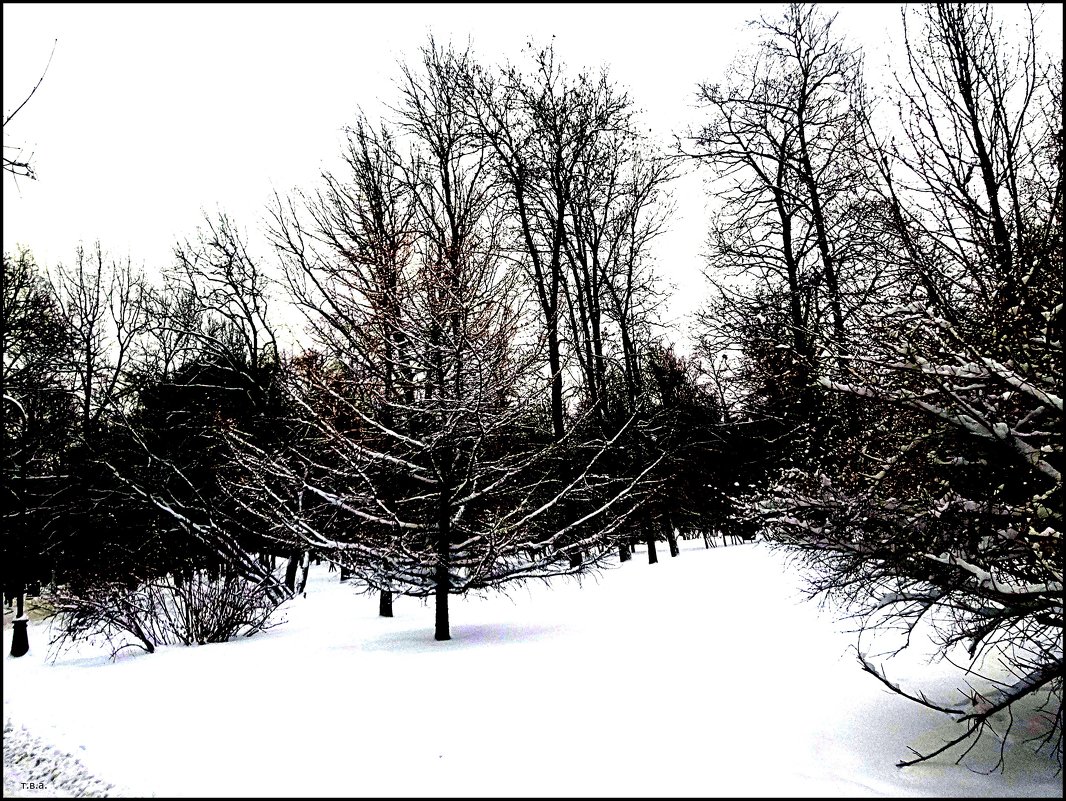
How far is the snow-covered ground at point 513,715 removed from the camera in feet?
14.3

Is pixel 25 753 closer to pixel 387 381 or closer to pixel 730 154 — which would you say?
pixel 387 381

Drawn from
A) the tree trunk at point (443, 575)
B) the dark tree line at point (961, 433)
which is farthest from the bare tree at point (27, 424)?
the dark tree line at point (961, 433)

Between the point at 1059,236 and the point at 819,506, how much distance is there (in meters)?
2.74

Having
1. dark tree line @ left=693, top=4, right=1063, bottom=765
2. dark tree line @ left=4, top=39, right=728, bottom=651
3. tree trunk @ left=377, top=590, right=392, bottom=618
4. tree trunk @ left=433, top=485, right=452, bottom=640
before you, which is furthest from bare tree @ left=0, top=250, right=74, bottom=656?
dark tree line @ left=693, top=4, right=1063, bottom=765

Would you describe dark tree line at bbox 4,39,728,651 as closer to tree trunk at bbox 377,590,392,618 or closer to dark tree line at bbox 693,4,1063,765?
tree trunk at bbox 377,590,392,618

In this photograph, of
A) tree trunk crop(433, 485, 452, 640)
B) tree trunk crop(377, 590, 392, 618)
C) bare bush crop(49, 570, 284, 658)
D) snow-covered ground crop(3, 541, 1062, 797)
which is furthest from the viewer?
tree trunk crop(377, 590, 392, 618)

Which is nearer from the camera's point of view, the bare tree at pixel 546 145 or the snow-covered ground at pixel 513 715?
the snow-covered ground at pixel 513 715

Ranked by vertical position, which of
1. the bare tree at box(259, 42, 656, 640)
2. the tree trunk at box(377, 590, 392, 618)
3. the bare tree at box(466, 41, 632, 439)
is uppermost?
the bare tree at box(466, 41, 632, 439)

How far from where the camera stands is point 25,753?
6.34 metres

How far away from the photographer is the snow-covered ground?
437 cm

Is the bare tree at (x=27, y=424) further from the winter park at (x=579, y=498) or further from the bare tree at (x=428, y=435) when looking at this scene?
the bare tree at (x=428, y=435)

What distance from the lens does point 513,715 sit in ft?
18.5

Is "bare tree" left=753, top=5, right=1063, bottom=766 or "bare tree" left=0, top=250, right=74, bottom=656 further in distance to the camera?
"bare tree" left=0, top=250, right=74, bottom=656

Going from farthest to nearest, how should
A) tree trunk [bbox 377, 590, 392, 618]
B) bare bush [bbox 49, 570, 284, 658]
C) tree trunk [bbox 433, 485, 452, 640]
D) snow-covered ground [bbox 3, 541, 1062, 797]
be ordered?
tree trunk [bbox 377, 590, 392, 618]
bare bush [bbox 49, 570, 284, 658]
tree trunk [bbox 433, 485, 452, 640]
snow-covered ground [bbox 3, 541, 1062, 797]
